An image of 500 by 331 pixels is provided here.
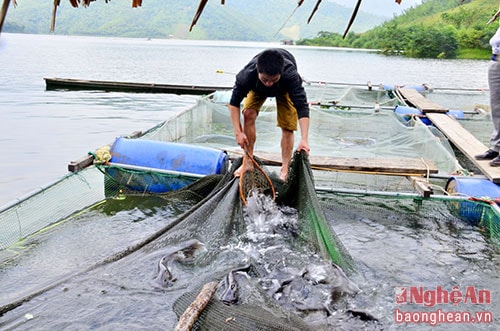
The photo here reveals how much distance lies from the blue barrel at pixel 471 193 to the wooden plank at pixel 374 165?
44cm

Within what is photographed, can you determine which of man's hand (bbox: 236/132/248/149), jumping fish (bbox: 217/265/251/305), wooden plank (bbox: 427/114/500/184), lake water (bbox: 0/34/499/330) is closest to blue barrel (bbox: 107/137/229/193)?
lake water (bbox: 0/34/499/330)

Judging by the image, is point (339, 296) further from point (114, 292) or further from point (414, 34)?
point (414, 34)

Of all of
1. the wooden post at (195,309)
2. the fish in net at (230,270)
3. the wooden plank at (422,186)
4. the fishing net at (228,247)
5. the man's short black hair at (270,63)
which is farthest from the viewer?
the wooden plank at (422,186)

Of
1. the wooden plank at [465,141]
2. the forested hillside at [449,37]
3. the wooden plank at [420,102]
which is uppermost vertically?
the forested hillside at [449,37]

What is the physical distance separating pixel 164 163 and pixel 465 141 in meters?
4.89

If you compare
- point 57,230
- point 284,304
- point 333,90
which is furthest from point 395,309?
point 333,90

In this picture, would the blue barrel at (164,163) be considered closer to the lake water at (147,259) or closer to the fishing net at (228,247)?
the fishing net at (228,247)

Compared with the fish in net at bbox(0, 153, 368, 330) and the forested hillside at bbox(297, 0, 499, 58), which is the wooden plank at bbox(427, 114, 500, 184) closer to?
the fish in net at bbox(0, 153, 368, 330)

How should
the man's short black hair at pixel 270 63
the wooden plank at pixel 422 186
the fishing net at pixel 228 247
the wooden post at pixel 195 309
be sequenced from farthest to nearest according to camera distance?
the wooden plank at pixel 422 186 → the man's short black hair at pixel 270 63 → the fishing net at pixel 228 247 → the wooden post at pixel 195 309

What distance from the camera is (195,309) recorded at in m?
2.85

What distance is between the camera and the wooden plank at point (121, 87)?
19141 millimetres

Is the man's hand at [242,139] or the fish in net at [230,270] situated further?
the man's hand at [242,139]

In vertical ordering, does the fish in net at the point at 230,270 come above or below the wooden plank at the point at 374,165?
below

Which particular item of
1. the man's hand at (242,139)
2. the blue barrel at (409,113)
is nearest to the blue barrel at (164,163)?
the man's hand at (242,139)
